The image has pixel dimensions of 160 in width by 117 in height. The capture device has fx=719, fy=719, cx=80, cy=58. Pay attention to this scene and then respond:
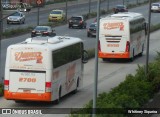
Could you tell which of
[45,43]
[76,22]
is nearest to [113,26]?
[45,43]

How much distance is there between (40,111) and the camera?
2834cm

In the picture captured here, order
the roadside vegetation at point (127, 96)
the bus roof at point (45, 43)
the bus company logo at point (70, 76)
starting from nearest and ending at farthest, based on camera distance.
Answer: the roadside vegetation at point (127, 96) → the bus roof at point (45, 43) → the bus company logo at point (70, 76)

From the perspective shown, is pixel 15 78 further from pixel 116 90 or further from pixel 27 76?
pixel 116 90

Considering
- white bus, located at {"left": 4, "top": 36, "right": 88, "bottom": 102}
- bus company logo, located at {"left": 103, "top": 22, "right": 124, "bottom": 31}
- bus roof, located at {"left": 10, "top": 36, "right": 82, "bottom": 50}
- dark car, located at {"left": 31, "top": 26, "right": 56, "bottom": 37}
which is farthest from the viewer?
dark car, located at {"left": 31, "top": 26, "right": 56, "bottom": 37}

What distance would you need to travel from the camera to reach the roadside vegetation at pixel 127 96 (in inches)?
882

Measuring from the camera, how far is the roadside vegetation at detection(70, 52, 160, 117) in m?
22.4

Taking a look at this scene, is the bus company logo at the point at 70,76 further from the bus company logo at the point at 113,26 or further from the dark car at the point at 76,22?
the dark car at the point at 76,22

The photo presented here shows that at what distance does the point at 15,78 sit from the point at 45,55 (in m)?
1.51

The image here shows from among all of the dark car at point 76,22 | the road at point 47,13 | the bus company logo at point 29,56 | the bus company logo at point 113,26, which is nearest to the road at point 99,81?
the bus company logo at point 29,56

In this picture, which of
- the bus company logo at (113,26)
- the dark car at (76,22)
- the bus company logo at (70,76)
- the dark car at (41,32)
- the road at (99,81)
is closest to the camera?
the road at (99,81)

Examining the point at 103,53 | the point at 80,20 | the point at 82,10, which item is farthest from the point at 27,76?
the point at 82,10

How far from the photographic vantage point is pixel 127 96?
25469 mm

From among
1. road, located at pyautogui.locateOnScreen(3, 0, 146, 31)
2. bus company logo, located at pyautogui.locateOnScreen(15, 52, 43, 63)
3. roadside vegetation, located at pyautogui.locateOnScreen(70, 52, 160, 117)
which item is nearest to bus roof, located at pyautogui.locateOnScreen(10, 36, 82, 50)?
bus company logo, located at pyautogui.locateOnScreen(15, 52, 43, 63)

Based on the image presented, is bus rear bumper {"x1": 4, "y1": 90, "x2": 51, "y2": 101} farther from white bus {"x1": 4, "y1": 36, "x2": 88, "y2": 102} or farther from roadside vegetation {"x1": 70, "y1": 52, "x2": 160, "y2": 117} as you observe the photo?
roadside vegetation {"x1": 70, "y1": 52, "x2": 160, "y2": 117}
